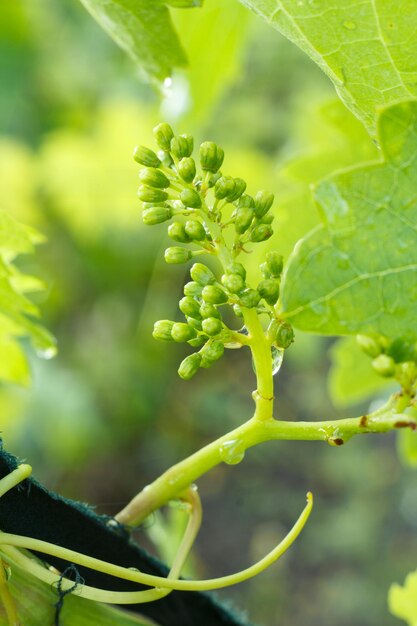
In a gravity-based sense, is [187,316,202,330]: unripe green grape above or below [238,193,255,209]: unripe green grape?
below

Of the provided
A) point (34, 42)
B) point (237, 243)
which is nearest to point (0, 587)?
point (237, 243)

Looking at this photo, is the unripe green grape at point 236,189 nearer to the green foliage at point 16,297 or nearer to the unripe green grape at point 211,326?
Result: the unripe green grape at point 211,326

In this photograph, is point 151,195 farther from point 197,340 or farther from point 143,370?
point 143,370

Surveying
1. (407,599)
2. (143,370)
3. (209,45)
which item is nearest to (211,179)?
(407,599)

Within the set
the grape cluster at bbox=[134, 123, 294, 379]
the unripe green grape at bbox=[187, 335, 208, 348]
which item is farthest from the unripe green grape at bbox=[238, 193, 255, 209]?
the unripe green grape at bbox=[187, 335, 208, 348]

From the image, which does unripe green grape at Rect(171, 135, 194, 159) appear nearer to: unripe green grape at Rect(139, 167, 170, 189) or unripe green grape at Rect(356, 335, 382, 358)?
unripe green grape at Rect(139, 167, 170, 189)

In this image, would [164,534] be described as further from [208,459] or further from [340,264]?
[340,264]
